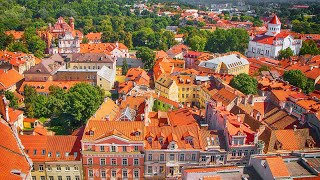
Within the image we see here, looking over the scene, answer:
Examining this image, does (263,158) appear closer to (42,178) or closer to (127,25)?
(42,178)

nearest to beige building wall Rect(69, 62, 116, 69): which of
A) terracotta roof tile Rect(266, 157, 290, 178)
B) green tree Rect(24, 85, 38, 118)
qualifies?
green tree Rect(24, 85, 38, 118)

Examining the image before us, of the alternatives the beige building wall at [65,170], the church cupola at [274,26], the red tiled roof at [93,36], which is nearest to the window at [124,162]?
the beige building wall at [65,170]

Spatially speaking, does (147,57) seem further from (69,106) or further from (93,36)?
(93,36)

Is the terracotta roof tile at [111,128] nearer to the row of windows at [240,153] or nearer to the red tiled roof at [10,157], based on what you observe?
the red tiled roof at [10,157]

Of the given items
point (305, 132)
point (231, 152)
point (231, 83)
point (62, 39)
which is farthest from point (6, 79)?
point (305, 132)

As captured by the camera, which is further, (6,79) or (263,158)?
(6,79)
